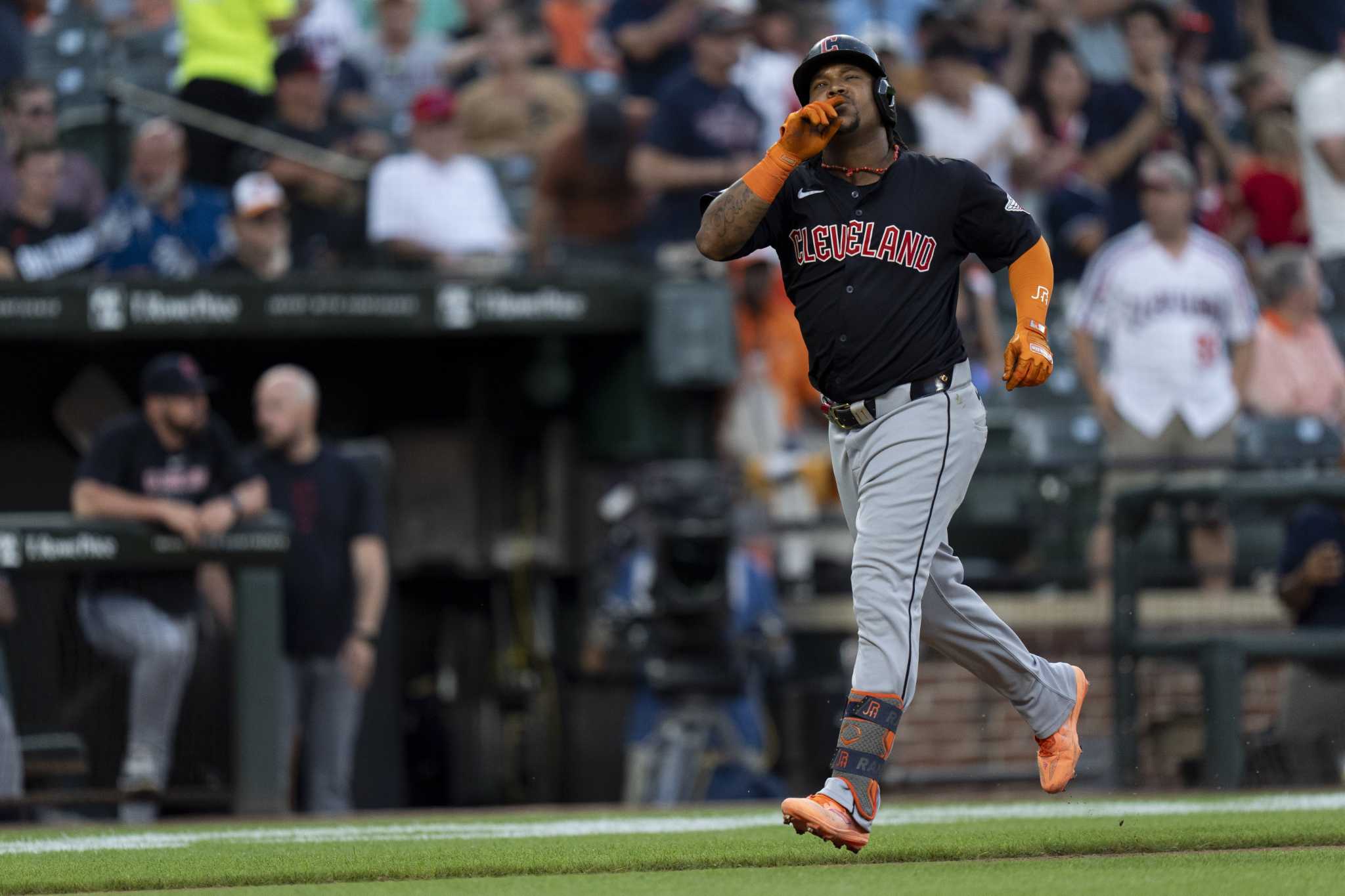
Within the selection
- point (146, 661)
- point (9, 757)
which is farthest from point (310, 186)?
point (9, 757)

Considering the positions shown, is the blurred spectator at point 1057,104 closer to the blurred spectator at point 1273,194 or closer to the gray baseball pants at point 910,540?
the blurred spectator at point 1273,194

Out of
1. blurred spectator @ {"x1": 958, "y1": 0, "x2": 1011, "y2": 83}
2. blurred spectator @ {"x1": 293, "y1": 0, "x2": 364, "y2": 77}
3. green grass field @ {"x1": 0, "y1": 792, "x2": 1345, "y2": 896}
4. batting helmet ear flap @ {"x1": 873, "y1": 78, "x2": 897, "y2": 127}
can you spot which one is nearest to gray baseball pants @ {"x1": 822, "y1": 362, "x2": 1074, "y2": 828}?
green grass field @ {"x1": 0, "y1": 792, "x2": 1345, "y2": 896}

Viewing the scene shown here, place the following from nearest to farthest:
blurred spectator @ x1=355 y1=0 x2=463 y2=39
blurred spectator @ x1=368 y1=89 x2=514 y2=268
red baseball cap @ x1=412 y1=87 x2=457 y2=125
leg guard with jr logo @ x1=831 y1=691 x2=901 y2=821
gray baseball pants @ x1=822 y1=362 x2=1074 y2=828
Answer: leg guard with jr logo @ x1=831 y1=691 x2=901 y2=821, gray baseball pants @ x1=822 y1=362 x2=1074 y2=828, blurred spectator @ x1=368 y1=89 x2=514 y2=268, red baseball cap @ x1=412 y1=87 x2=457 y2=125, blurred spectator @ x1=355 y1=0 x2=463 y2=39

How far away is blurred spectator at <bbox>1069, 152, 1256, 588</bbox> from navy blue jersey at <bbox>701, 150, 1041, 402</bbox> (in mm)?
4970

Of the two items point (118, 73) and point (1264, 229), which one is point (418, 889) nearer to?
point (118, 73)

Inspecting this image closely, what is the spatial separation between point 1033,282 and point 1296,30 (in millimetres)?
8962

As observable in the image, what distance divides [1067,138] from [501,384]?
3.59 m

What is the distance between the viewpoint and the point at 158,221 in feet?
31.9

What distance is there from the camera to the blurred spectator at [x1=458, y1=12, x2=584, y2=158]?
10.7 metres

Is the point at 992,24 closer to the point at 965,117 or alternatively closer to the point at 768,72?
the point at 965,117

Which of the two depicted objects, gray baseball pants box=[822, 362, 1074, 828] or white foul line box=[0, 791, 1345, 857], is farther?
white foul line box=[0, 791, 1345, 857]

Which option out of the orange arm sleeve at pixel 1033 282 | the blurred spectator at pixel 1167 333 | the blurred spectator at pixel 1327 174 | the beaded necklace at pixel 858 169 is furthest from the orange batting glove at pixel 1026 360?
the blurred spectator at pixel 1327 174

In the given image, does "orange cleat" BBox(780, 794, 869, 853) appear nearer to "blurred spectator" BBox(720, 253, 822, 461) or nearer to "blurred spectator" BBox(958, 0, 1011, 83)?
"blurred spectator" BBox(720, 253, 822, 461)

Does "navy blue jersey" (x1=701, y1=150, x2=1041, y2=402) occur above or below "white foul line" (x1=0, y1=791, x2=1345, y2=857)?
above
